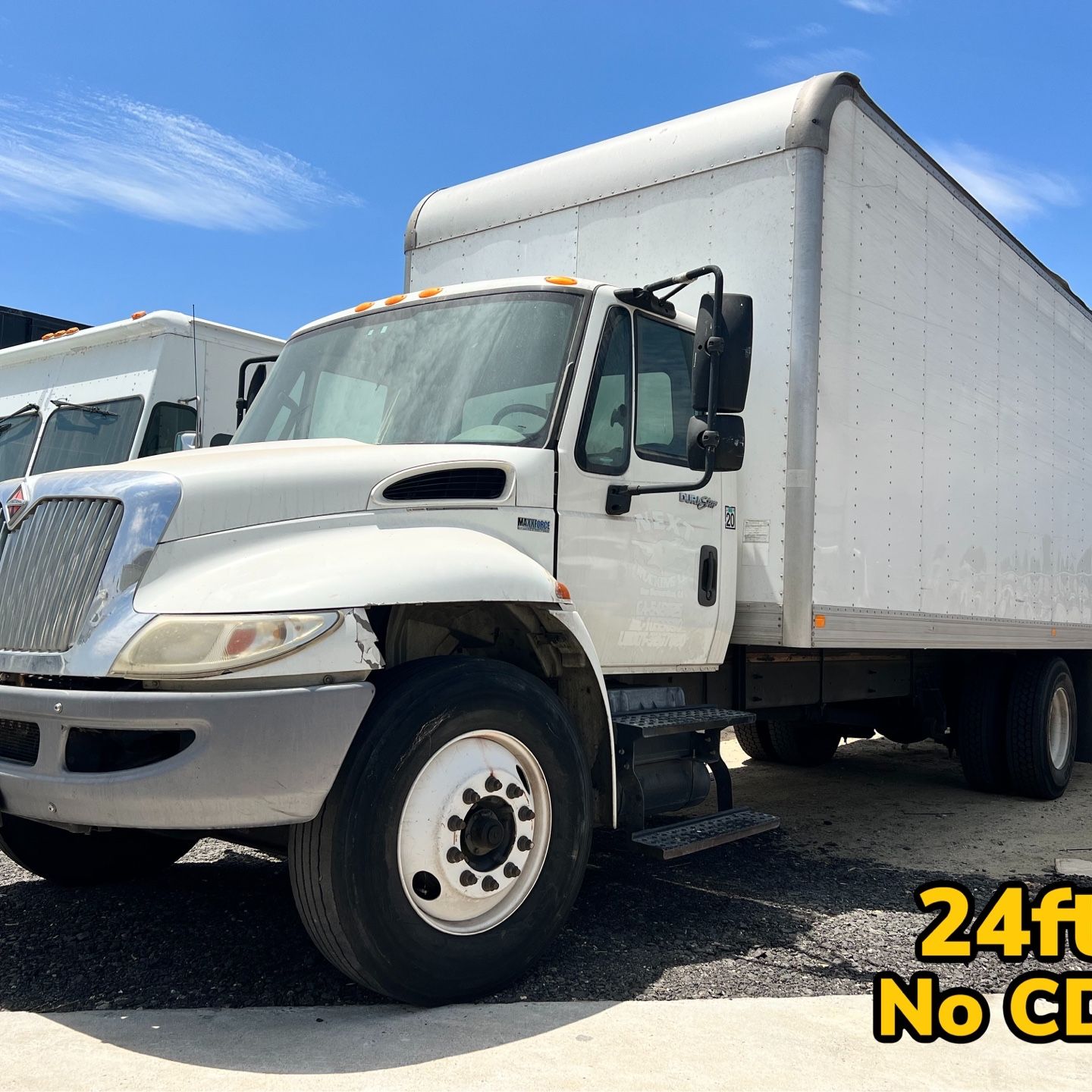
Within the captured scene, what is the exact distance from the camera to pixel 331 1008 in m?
3.75

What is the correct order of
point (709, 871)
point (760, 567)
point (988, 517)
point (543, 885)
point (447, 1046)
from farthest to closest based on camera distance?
1. point (988, 517)
2. point (709, 871)
3. point (760, 567)
4. point (543, 885)
5. point (447, 1046)

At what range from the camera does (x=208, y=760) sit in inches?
133

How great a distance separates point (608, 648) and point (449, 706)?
1222 mm

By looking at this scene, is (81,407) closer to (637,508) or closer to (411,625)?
(637,508)

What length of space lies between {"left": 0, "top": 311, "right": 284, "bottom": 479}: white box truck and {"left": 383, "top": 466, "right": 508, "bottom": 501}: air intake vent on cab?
460 centimetres

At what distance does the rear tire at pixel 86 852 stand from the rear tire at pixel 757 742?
5903 millimetres

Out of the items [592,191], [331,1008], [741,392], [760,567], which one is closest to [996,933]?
[760,567]

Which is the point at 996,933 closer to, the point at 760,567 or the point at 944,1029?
the point at 944,1029

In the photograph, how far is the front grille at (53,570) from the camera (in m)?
3.63

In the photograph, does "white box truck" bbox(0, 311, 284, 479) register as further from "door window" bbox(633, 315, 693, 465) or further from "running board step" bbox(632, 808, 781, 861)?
"running board step" bbox(632, 808, 781, 861)

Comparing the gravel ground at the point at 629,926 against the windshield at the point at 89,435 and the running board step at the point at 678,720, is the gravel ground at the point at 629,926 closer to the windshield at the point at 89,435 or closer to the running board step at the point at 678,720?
the running board step at the point at 678,720

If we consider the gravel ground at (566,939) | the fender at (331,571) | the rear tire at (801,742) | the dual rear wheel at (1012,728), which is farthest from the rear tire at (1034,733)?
the fender at (331,571)

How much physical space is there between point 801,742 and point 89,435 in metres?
6.58

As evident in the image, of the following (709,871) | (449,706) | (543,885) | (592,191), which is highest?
(592,191)
